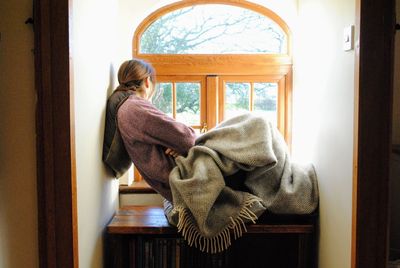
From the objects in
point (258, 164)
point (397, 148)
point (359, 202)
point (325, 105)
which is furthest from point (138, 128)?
point (397, 148)

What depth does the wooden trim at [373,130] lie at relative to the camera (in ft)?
4.56

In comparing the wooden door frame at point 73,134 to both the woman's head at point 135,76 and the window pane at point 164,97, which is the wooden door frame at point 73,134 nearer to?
the woman's head at point 135,76

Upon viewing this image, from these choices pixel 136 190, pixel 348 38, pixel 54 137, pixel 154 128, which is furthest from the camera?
pixel 136 190

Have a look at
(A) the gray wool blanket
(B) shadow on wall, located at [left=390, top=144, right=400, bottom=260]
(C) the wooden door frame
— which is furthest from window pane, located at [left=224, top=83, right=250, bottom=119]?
(C) the wooden door frame

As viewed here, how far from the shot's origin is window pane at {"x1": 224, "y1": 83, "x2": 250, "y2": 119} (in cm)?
258

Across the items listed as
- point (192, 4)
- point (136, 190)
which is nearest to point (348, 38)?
point (192, 4)

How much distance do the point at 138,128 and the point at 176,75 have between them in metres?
0.74

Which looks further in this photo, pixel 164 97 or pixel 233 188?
pixel 164 97

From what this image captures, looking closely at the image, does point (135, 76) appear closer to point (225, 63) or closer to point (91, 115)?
point (91, 115)

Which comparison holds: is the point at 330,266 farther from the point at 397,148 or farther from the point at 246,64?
the point at 246,64

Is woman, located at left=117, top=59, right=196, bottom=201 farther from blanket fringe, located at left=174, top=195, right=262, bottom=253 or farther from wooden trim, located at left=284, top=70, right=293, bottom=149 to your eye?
wooden trim, located at left=284, top=70, right=293, bottom=149

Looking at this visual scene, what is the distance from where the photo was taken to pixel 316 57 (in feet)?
6.52

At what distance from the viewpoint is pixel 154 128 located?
74.9 inches

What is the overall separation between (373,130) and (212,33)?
1397 mm
